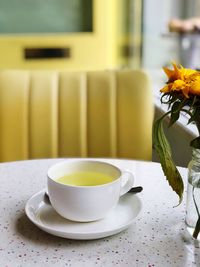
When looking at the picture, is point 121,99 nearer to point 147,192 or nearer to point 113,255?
point 147,192

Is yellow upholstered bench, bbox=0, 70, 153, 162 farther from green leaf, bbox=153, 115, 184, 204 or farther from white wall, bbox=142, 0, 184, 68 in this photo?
white wall, bbox=142, 0, 184, 68

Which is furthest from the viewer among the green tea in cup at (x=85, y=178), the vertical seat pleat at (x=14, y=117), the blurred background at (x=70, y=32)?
the blurred background at (x=70, y=32)

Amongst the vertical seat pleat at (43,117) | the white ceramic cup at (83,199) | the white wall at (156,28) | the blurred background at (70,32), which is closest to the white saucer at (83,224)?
the white ceramic cup at (83,199)

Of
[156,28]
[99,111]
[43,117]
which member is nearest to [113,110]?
[99,111]

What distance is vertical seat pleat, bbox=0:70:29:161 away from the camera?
53.9 inches

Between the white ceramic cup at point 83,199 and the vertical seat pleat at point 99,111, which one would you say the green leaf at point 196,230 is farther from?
the vertical seat pleat at point 99,111

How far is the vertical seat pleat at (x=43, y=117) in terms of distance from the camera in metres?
1.37

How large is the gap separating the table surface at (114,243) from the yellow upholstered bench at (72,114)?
0.62 metres

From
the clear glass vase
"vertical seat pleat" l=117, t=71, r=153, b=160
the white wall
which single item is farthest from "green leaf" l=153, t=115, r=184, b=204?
the white wall

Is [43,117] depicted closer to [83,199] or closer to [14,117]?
[14,117]

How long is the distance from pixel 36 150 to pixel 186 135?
0.52 metres

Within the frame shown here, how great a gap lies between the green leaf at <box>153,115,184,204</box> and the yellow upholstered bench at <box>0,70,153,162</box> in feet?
2.59

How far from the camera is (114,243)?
596mm

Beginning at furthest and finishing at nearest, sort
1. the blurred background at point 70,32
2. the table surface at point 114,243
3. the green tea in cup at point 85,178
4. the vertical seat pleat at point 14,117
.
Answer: the blurred background at point 70,32
the vertical seat pleat at point 14,117
the green tea in cup at point 85,178
the table surface at point 114,243
